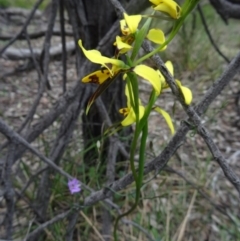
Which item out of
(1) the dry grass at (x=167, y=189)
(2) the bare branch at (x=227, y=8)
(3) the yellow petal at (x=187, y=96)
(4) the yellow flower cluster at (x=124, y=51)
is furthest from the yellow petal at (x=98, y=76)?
(2) the bare branch at (x=227, y=8)

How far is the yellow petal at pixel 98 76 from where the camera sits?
0.40m

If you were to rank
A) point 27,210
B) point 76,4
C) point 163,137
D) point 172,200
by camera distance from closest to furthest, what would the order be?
1. point 76,4
2. point 27,210
3. point 172,200
4. point 163,137

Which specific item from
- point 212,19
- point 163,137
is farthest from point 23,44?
point 163,137

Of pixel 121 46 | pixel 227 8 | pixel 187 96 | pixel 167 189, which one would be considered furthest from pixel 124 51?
pixel 167 189

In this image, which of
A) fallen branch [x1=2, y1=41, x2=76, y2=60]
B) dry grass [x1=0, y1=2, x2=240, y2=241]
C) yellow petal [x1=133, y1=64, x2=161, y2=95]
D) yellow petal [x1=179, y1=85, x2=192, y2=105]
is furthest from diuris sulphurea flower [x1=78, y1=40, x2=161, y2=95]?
fallen branch [x1=2, y1=41, x2=76, y2=60]

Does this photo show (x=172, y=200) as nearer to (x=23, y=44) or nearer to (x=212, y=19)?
(x=212, y=19)

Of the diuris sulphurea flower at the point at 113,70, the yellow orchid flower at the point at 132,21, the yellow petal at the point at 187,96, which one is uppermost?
the yellow orchid flower at the point at 132,21

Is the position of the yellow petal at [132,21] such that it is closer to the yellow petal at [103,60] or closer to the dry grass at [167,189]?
the yellow petal at [103,60]

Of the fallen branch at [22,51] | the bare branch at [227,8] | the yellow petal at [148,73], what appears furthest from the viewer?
the fallen branch at [22,51]

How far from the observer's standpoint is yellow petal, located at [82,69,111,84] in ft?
1.32

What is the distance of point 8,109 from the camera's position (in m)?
2.09

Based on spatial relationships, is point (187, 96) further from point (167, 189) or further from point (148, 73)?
point (167, 189)

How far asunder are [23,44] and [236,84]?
139cm

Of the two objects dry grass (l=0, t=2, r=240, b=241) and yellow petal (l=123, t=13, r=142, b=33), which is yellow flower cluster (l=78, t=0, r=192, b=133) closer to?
yellow petal (l=123, t=13, r=142, b=33)
